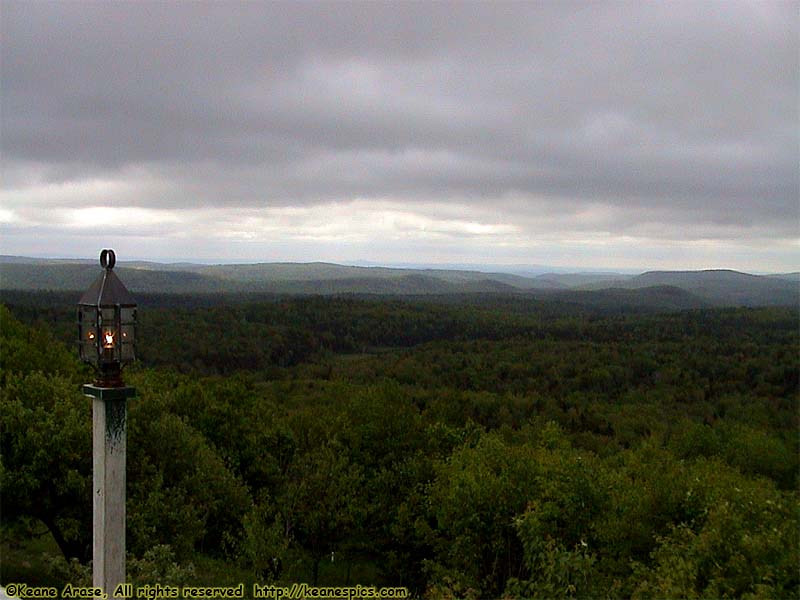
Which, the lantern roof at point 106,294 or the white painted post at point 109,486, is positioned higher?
the lantern roof at point 106,294

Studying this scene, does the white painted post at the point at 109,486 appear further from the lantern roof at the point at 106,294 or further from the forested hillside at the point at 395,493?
the forested hillside at the point at 395,493

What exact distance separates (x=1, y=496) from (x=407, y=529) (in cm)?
1261

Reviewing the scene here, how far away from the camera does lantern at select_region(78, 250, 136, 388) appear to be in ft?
18.1

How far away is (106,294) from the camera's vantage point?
5.57 meters

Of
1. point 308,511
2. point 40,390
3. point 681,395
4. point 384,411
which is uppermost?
point 40,390

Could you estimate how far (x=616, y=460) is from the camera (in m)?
29.4

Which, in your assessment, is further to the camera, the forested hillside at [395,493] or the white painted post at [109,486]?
the forested hillside at [395,493]

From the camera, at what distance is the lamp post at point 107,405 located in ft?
17.9

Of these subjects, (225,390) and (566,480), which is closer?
(566,480)

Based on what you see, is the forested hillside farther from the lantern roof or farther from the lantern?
the lantern roof

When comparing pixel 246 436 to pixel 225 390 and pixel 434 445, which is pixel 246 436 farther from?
pixel 434 445

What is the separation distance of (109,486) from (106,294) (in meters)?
1.57

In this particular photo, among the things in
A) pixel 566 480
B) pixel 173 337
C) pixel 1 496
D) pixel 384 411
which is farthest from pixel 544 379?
pixel 1 496

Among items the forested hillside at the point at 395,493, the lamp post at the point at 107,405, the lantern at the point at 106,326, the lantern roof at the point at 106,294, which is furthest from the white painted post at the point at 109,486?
the forested hillside at the point at 395,493
